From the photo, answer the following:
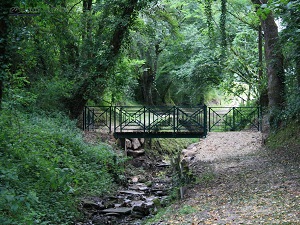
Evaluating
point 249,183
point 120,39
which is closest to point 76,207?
point 249,183

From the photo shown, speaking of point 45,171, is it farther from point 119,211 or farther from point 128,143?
point 128,143

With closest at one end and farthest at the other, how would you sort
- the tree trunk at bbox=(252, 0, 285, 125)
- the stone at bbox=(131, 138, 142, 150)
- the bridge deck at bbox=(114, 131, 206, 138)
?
the tree trunk at bbox=(252, 0, 285, 125) < the bridge deck at bbox=(114, 131, 206, 138) < the stone at bbox=(131, 138, 142, 150)

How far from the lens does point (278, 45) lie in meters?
11.0

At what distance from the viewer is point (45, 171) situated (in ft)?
24.1

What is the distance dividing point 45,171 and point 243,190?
4.11 meters

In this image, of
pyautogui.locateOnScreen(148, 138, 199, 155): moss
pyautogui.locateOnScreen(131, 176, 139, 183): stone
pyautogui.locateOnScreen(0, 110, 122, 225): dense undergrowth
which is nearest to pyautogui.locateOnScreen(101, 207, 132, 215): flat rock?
pyautogui.locateOnScreen(0, 110, 122, 225): dense undergrowth

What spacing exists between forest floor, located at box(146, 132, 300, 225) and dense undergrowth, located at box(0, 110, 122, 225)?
→ 7.03 ft

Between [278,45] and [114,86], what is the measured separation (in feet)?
24.9

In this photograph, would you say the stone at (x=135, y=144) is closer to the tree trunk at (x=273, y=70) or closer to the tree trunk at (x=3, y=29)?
the tree trunk at (x=273, y=70)

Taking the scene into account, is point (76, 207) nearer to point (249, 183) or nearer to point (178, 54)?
point (249, 183)

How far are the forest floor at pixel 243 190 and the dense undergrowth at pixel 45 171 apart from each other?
2.14m

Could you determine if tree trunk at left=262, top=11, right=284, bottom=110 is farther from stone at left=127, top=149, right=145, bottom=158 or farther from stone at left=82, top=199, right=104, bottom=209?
stone at left=82, top=199, right=104, bottom=209

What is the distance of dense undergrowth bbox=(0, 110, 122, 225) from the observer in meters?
5.43

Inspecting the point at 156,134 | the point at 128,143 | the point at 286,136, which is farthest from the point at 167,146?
the point at 286,136
